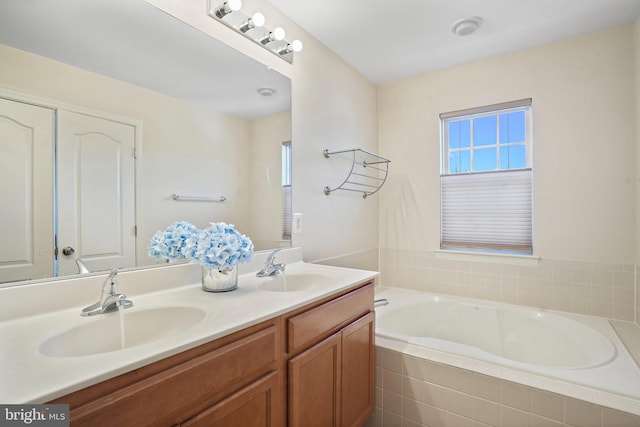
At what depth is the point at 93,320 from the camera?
0.91 metres

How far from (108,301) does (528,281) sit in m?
2.60

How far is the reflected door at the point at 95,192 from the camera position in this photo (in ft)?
3.39

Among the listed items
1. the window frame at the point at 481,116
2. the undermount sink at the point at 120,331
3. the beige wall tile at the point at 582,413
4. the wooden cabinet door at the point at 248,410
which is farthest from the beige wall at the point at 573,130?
the undermount sink at the point at 120,331

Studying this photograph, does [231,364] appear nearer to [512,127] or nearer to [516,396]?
[516,396]

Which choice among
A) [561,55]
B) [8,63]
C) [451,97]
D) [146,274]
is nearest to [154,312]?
[146,274]

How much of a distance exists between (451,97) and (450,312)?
5.77ft

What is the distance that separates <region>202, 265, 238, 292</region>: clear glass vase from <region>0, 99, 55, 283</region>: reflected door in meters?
0.49

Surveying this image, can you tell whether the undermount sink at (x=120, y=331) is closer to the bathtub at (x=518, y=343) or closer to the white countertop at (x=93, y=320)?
the white countertop at (x=93, y=320)

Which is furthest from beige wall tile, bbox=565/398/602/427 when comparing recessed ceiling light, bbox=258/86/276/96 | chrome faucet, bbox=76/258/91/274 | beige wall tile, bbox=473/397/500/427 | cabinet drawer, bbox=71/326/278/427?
recessed ceiling light, bbox=258/86/276/96

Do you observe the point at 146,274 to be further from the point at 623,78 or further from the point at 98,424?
the point at 623,78

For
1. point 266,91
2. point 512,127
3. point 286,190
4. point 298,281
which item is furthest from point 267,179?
point 512,127

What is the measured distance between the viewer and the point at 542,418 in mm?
1297

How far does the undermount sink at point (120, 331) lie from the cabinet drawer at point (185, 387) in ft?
0.68

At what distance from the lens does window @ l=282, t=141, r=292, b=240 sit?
188cm
